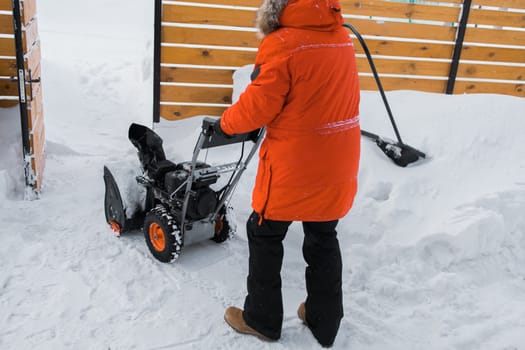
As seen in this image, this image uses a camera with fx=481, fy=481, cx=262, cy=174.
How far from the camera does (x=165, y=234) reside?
114 inches

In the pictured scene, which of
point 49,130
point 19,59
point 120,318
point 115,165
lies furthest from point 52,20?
point 120,318

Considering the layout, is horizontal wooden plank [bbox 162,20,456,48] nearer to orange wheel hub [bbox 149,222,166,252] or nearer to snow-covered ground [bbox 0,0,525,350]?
snow-covered ground [bbox 0,0,525,350]

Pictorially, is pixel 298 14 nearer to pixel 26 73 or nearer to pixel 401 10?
pixel 26 73

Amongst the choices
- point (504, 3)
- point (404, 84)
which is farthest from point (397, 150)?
point (504, 3)

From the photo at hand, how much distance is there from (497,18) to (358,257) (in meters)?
3.70

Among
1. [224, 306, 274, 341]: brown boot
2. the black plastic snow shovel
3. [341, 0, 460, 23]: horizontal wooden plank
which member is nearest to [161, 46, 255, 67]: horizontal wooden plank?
[341, 0, 460, 23]: horizontal wooden plank

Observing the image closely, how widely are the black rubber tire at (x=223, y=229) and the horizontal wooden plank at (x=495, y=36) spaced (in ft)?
11.9

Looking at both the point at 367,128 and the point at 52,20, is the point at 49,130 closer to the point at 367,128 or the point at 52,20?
the point at 367,128

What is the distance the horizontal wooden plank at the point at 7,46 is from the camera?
4.32 m

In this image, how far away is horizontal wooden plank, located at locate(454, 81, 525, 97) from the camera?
5.42 meters

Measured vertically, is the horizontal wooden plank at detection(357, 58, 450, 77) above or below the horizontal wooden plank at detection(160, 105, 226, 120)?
above

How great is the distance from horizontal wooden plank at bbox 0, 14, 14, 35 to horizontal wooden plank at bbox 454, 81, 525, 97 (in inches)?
179

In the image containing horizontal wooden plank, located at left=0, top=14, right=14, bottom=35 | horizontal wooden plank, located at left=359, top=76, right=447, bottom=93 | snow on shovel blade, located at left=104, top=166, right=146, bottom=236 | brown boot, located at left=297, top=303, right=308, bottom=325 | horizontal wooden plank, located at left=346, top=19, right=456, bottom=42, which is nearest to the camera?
brown boot, located at left=297, top=303, right=308, bottom=325

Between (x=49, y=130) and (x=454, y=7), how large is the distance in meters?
4.63
